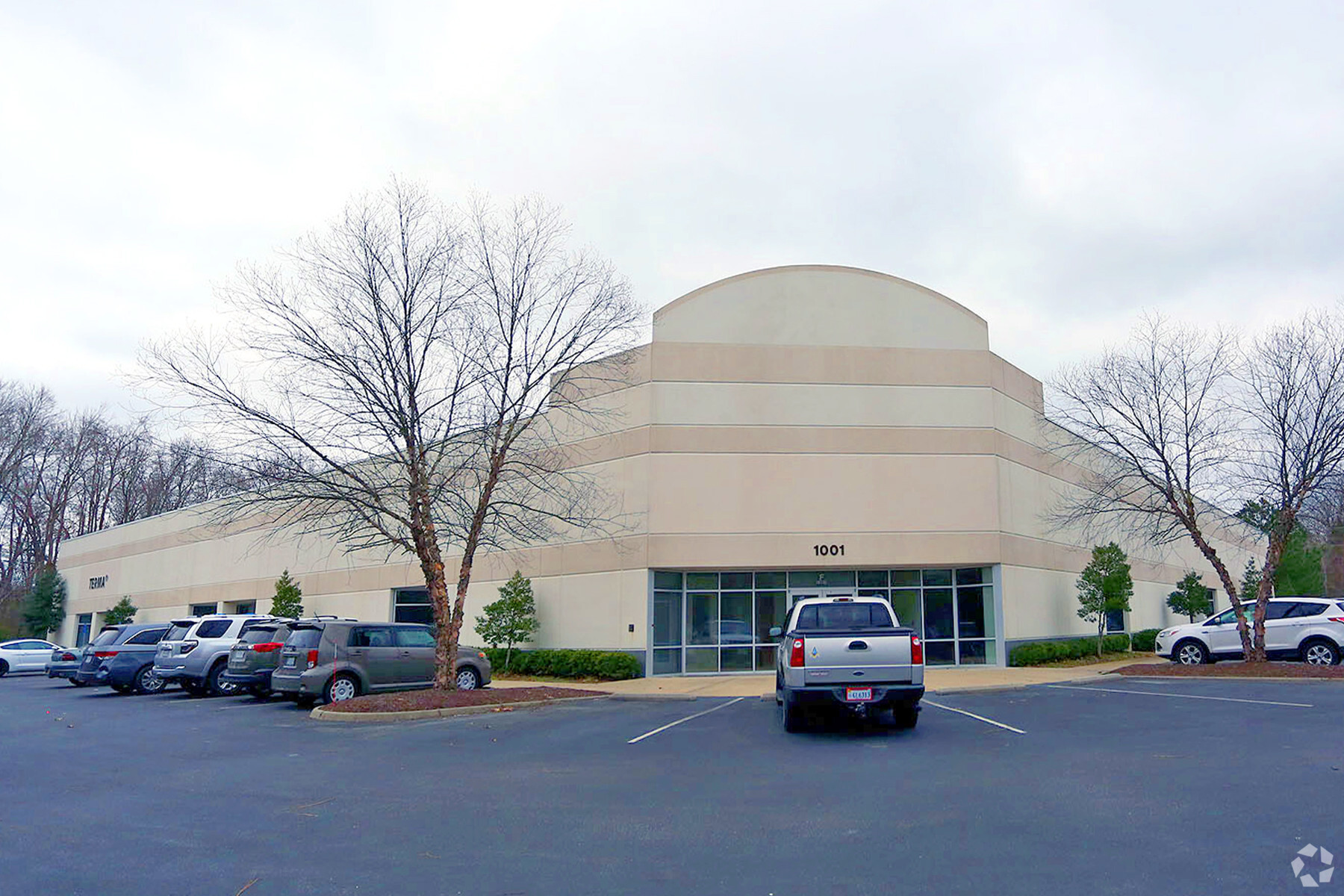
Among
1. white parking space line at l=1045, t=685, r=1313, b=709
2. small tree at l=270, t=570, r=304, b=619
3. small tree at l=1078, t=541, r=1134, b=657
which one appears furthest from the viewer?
small tree at l=270, t=570, r=304, b=619

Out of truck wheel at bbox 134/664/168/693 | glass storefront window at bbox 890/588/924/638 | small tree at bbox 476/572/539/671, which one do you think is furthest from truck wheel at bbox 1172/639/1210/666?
truck wheel at bbox 134/664/168/693

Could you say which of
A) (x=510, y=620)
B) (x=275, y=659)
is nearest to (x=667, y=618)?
(x=510, y=620)

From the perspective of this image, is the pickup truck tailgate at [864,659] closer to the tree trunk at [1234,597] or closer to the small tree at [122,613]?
the tree trunk at [1234,597]

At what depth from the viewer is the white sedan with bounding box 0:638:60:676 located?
125 feet

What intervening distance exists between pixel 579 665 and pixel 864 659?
14.0 metres

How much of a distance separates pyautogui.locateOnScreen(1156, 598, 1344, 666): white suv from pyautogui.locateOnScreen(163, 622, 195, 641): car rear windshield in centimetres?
2496

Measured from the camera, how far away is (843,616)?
48.7ft

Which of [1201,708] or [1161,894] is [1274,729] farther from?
[1161,894]

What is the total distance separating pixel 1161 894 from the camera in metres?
5.91

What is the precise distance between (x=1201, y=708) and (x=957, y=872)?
37.7ft

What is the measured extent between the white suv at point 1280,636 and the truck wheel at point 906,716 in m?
14.0

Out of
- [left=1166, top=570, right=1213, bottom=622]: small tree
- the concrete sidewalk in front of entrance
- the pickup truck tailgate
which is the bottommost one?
the concrete sidewalk in front of entrance

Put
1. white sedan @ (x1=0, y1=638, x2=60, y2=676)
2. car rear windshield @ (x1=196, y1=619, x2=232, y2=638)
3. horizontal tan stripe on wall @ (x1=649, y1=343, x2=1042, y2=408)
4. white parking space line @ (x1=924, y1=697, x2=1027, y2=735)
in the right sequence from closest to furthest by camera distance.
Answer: white parking space line @ (x1=924, y1=697, x2=1027, y2=735)
car rear windshield @ (x1=196, y1=619, x2=232, y2=638)
horizontal tan stripe on wall @ (x1=649, y1=343, x2=1042, y2=408)
white sedan @ (x1=0, y1=638, x2=60, y2=676)

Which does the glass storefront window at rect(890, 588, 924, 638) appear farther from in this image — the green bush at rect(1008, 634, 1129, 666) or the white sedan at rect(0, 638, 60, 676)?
the white sedan at rect(0, 638, 60, 676)
